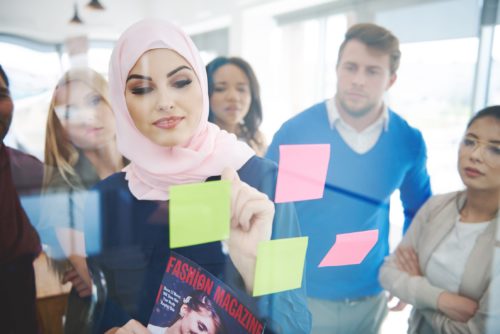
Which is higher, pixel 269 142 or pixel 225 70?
pixel 225 70

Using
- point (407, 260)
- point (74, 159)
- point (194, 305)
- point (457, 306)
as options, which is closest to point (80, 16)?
point (74, 159)

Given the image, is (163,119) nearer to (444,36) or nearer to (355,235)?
(355,235)

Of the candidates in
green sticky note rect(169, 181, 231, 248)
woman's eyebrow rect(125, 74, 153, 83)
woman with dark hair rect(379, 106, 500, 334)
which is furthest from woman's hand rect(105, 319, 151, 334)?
woman with dark hair rect(379, 106, 500, 334)

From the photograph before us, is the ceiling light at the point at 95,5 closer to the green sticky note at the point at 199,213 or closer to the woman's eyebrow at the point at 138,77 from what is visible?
the woman's eyebrow at the point at 138,77

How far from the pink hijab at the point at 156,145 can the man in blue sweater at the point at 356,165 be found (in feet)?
0.55

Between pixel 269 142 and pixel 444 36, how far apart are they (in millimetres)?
619

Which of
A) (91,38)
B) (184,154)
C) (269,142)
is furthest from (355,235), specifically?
(91,38)

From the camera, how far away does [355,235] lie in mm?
1150

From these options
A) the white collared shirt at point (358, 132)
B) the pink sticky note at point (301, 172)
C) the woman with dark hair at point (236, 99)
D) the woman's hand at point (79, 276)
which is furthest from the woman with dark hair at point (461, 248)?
the woman's hand at point (79, 276)

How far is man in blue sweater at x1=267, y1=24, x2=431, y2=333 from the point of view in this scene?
3.55 ft

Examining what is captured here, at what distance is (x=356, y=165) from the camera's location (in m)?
1.11

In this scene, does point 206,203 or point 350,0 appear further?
point 350,0

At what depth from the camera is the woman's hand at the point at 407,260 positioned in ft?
3.99

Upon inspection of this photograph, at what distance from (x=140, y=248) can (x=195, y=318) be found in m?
0.25
